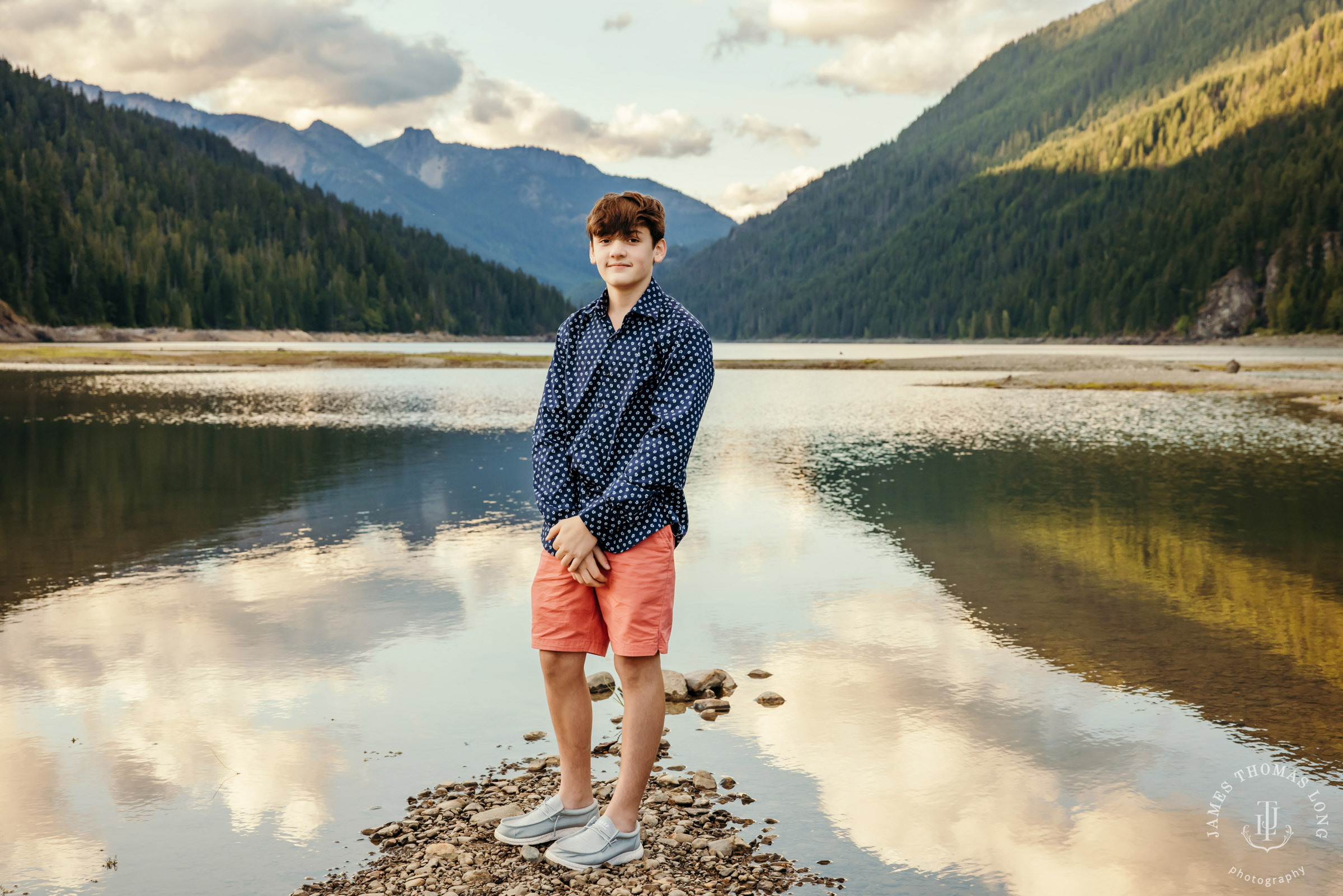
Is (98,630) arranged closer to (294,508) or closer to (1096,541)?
(294,508)

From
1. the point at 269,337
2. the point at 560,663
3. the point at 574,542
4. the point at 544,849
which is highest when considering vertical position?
the point at 269,337

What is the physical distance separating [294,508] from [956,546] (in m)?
9.64

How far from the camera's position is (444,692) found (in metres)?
6.86

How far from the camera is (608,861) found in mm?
4406

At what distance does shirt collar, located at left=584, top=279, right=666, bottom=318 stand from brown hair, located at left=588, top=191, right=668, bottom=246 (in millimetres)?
261

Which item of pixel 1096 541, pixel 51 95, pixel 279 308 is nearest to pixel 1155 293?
pixel 279 308

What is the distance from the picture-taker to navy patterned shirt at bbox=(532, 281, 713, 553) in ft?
14.3

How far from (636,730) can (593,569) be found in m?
0.84

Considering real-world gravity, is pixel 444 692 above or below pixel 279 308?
below

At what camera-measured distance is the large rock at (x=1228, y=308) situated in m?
160

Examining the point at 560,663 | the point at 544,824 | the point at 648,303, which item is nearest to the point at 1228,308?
the point at 648,303

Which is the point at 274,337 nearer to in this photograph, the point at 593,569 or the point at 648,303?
the point at 648,303

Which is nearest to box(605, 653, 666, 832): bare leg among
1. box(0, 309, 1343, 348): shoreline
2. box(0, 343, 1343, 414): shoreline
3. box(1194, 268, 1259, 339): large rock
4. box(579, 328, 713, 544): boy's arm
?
box(579, 328, 713, 544): boy's arm

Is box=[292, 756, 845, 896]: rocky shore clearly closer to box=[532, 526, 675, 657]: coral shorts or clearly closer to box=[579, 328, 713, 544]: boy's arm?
box=[532, 526, 675, 657]: coral shorts
